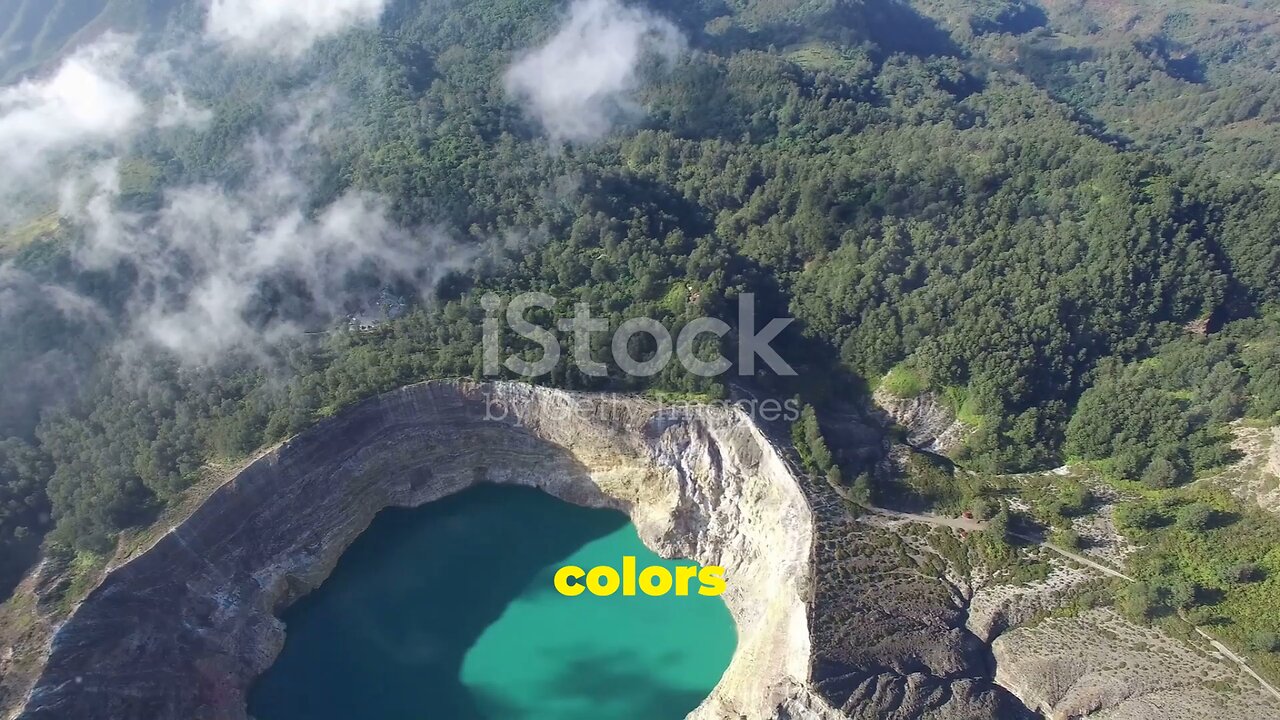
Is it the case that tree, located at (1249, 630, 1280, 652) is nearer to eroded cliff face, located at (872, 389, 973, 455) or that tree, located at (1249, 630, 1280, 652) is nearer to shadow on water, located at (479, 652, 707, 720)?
eroded cliff face, located at (872, 389, 973, 455)

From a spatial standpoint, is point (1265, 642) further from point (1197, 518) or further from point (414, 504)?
point (414, 504)

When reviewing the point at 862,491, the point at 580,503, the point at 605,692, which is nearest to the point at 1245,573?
the point at 862,491

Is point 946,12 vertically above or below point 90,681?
above

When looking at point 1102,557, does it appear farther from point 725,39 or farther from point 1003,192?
point 725,39

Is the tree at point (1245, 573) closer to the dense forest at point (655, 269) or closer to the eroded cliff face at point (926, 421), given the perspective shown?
the dense forest at point (655, 269)

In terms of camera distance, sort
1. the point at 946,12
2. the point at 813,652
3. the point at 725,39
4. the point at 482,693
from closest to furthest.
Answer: the point at 813,652
the point at 482,693
the point at 725,39
the point at 946,12

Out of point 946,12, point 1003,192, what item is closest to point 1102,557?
point 1003,192
